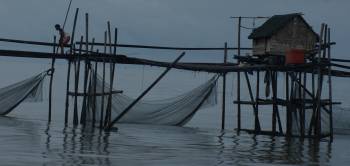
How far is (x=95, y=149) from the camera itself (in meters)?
16.8

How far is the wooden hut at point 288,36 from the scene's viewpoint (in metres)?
22.4

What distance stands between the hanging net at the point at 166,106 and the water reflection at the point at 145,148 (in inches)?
51.2

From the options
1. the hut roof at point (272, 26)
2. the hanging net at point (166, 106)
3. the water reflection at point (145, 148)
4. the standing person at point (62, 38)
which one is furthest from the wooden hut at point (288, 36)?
the standing person at point (62, 38)

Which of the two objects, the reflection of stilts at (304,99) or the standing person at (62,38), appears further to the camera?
the standing person at (62,38)

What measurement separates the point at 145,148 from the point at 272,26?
688 centimetres

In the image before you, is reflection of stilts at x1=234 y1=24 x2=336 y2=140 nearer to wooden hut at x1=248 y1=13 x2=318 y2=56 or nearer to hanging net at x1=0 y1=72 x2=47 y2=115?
wooden hut at x1=248 y1=13 x2=318 y2=56

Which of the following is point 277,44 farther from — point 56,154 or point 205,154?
point 56,154

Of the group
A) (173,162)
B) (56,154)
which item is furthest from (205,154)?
(56,154)

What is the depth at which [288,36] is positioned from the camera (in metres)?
22.5

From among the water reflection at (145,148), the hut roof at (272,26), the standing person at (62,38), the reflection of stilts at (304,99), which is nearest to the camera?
the water reflection at (145,148)

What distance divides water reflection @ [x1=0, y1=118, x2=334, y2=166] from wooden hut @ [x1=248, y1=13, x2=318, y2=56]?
2789mm

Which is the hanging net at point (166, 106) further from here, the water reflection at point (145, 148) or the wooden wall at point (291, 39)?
the wooden wall at point (291, 39)

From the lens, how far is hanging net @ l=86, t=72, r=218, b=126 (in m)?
25.4

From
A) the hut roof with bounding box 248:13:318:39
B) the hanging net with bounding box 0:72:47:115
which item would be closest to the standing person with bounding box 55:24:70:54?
the hanging net with bounding box 0:72:47:115
